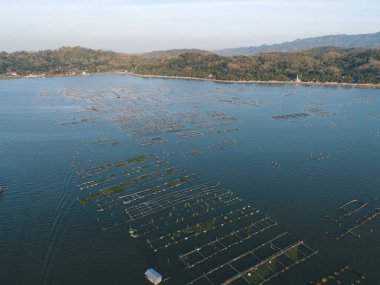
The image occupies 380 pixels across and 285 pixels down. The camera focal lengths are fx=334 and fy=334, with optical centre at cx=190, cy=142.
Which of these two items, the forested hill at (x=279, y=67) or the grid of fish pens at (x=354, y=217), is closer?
the grid of fish pens at (x=354, y=217)

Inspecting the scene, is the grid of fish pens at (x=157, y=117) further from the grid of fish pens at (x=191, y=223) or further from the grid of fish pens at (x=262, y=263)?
the grid of fish pens at (x=262, y=263)

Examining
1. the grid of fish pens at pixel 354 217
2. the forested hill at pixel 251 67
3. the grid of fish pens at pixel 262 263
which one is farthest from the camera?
the forested hill at pixel 251 67

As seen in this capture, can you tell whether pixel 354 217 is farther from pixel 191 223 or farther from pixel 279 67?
pixel 279 67

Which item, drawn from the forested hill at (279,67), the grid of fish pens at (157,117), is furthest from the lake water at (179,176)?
the forested hill at (279,67)

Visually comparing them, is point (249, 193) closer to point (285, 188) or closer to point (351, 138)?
point (285, 188)

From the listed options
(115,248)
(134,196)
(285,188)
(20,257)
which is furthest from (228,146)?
(20,257)

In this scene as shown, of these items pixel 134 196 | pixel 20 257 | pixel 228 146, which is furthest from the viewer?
pixel 228 146

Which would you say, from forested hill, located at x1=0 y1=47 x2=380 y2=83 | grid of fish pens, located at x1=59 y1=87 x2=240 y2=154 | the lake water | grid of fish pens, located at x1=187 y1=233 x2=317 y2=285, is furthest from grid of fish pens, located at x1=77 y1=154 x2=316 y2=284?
forested hill, located at x1=0 y1=47 x2=380 y2=83
